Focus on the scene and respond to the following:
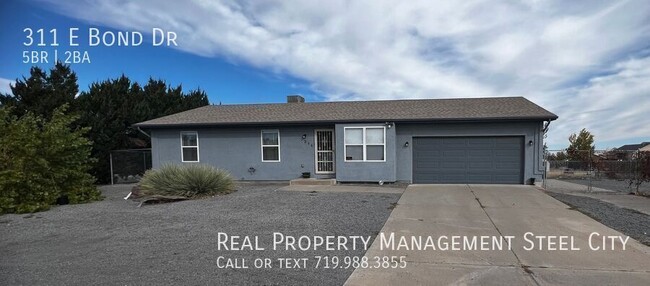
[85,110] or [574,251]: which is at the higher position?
[85,110]

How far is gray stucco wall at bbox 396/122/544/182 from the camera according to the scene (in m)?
13.2

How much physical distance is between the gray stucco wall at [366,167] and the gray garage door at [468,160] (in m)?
1.12

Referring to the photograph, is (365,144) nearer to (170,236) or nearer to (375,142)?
(375,142)

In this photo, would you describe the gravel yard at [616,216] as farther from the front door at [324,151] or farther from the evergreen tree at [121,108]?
the evergreen tree at [121,108]

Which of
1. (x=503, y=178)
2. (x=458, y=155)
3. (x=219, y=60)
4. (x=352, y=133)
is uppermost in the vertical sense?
(x=219, y=60)

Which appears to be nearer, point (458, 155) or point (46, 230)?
point (46, 230)

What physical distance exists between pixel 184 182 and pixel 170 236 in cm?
478

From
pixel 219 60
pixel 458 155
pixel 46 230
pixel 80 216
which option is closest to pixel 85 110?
pixel 219 60

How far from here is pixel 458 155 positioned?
13.9m

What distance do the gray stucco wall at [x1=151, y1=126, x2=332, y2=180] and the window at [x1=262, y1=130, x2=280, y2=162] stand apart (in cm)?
15

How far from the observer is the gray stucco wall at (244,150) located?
14.9 meters

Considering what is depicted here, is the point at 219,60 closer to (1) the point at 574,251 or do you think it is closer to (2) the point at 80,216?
(2) the point at 80,216

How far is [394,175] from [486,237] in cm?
800

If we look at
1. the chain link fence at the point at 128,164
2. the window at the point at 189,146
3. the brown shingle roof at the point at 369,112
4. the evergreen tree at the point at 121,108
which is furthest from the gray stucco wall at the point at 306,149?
the evergreen tree at the point at 121,108
